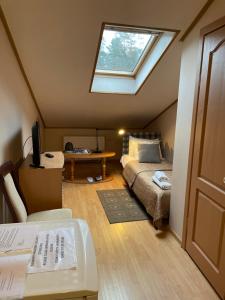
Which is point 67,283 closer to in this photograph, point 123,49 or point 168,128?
point 123,49

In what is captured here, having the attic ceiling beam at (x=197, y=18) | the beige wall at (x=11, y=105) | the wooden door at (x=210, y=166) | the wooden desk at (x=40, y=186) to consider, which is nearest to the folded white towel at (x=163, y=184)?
the wooden door at (x=210, y=166)

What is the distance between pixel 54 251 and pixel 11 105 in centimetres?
189

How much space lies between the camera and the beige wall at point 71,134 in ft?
16.7

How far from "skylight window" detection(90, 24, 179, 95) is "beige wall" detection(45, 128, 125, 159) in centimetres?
176

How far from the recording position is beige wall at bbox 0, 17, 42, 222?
207 centimetres

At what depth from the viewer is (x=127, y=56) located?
3.25 metres

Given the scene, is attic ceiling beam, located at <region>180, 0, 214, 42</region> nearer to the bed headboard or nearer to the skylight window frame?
the skylight window frame

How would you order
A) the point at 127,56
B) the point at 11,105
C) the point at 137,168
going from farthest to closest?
1. the point at 137,168
2. the point at 127,56
3. the point at 11,105

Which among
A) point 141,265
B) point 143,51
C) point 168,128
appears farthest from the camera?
point 168,128

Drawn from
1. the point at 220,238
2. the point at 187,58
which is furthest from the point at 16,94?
the point at 220,238

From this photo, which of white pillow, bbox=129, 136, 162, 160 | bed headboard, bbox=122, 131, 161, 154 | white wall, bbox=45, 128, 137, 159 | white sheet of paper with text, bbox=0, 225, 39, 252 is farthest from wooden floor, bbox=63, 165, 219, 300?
white wall, bbox=45, 128, 137, 159

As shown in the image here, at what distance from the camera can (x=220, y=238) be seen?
5.62 ft

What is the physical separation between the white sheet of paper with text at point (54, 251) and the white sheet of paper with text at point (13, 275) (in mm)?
32

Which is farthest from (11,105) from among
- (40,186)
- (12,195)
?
(12,195)
